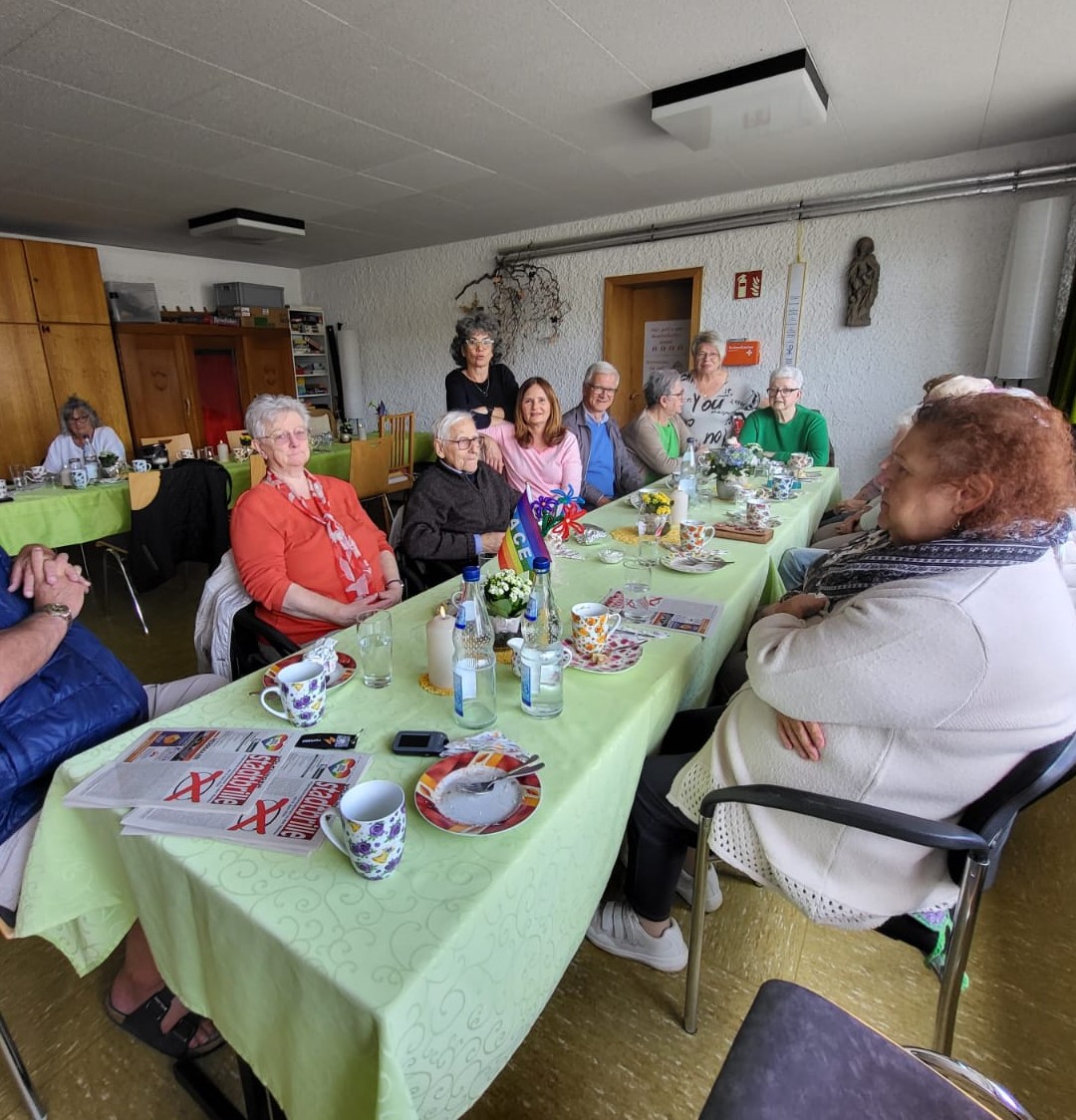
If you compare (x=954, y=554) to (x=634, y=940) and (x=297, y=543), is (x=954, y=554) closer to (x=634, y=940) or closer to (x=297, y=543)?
(x=634, y=940)

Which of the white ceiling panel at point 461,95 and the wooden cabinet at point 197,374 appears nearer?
the white ceiling panel at point 461,95

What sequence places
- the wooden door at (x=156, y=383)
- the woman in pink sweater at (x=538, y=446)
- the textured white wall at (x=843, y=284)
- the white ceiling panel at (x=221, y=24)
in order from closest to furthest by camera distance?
1. the white ceiling panel at (x=221, y=24)
2. the woman in pink sweater at (x=538, y=446)
3. the textured white wall at (x=843, y=284)
4. the wooden door at (x=156, y=383)

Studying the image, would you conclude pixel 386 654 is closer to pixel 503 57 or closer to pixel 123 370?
pixel 503 57

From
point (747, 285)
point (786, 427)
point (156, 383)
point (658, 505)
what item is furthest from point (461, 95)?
point (156, 383)

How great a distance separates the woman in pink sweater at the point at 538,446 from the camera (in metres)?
2.60

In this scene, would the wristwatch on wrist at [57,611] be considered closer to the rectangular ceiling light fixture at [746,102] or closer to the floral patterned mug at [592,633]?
the floral patterned mug at [592,633]

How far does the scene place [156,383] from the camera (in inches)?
224

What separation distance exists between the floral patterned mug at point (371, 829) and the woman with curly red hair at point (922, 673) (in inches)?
23.7

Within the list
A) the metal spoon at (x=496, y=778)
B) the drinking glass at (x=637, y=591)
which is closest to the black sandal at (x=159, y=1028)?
the metal spoon at (x=496, y=778)

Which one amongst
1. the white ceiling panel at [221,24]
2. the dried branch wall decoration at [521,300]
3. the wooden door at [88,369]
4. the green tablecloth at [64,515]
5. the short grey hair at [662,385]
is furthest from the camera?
the dried branch wall decoration at [521,300]

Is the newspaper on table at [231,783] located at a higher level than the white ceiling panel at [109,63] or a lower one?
lower

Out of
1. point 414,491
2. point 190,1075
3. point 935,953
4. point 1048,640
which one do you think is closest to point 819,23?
point 414,491

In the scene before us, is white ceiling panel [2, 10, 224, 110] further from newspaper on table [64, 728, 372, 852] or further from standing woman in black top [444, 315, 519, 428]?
newspaper on table [64, 728, 372, 852]

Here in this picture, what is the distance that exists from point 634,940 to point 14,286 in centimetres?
602
